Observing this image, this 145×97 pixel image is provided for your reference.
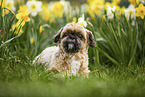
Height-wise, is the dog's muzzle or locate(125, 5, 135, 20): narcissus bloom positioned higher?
locate(125, 5, 135, 20): narcissus bloom

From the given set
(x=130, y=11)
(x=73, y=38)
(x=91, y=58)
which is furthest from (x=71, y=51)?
(x=130, y=11)

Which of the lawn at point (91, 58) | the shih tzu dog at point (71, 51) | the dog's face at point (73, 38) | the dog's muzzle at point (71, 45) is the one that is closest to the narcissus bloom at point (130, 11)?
the lawn at point (91, 58)

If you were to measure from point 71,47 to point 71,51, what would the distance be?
0.08 metres

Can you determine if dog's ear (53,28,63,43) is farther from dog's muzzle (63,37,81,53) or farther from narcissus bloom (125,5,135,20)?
narcissus bloom (125,5,135,20)

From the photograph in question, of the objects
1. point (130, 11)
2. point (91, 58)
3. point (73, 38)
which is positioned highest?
point (130, 11)

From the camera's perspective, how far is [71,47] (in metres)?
2.44

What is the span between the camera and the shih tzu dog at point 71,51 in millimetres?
2465

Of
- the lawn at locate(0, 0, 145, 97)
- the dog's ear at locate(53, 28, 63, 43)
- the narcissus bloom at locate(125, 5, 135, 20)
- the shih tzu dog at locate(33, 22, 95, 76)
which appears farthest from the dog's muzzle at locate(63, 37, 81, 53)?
the narcissus bloom at locate(125, 5, 135, 20)

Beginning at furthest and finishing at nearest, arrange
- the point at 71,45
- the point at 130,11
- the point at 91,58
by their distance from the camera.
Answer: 1. the point at 130,11
2. the point at 91,58
3. the point at 71,45

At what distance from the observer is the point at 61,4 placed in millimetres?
5750

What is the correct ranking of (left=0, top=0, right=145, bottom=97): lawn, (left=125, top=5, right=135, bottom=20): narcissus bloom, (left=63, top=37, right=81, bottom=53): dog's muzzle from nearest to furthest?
1. (left=0, top=0, right=145, bottom=97): lawn
2. (left=63, top=37, right=81, bottom=53): dog's muzzle
3. (left=125, top=5, right=135, bottom=20): narcissus bloom

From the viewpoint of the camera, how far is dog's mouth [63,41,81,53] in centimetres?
243

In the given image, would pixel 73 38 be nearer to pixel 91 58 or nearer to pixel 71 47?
pixel 71 47

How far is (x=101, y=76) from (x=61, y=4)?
12.4 ft
